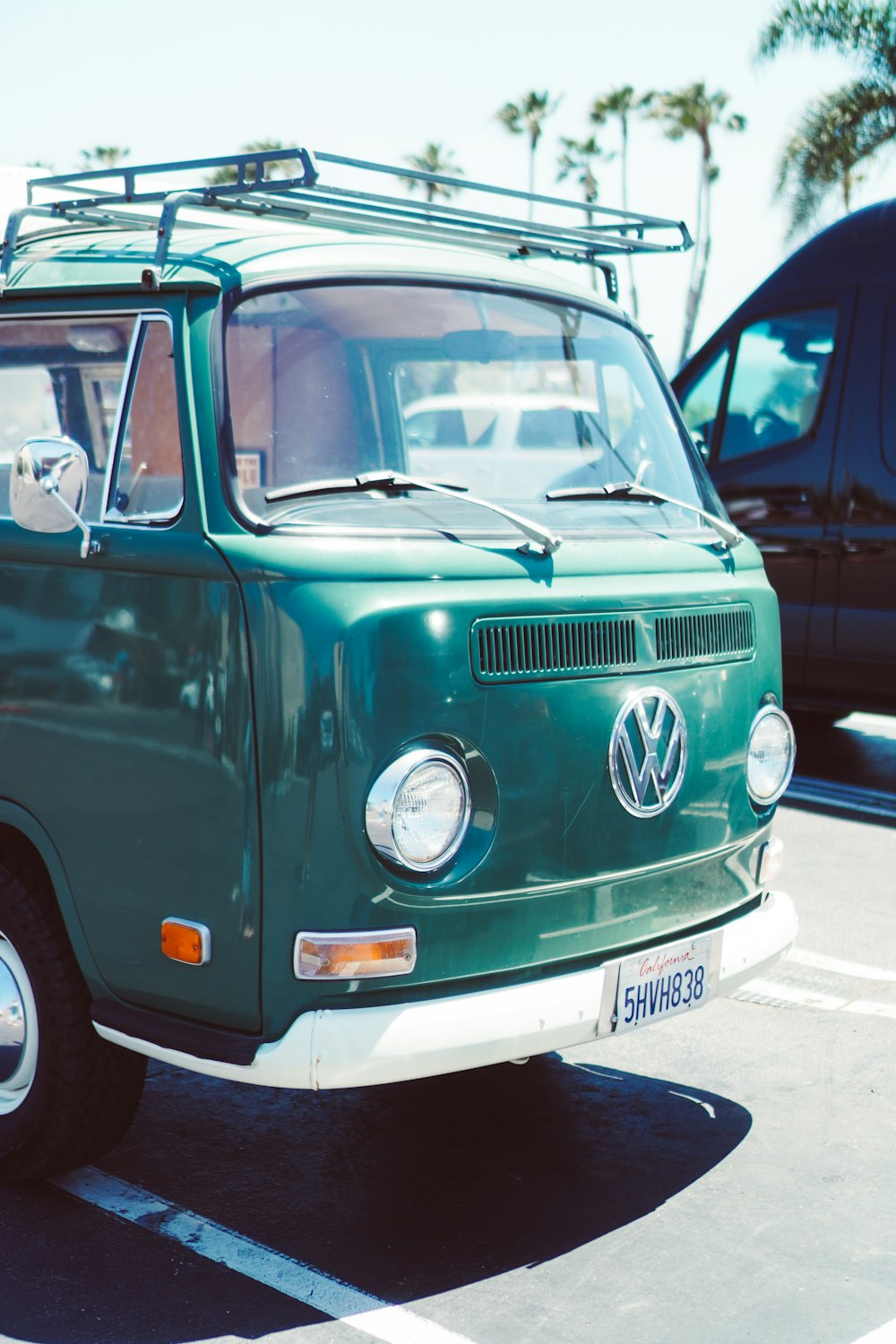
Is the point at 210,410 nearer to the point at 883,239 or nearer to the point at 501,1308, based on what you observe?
the point at 501,1308

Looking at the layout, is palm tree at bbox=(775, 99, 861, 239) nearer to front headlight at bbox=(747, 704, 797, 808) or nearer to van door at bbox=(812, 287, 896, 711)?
van door at bbox=(812, 287, 896, 711)

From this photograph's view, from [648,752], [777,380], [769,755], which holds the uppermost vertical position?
[777,380]

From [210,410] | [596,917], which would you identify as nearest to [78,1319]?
[596,917]

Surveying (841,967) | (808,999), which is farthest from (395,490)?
(841,967)

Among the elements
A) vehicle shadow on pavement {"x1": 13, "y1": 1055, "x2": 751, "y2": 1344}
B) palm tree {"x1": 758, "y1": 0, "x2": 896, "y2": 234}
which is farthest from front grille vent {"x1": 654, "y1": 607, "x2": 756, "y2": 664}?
palm tree {"x1": 758, "y1": 0, "x2": 896, "y2": 234}

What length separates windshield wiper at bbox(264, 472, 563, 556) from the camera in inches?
146

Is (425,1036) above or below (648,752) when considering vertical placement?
below

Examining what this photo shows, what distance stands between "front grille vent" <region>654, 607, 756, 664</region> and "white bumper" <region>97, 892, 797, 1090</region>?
78cm

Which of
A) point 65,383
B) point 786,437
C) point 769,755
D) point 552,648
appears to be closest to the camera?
point 552,648

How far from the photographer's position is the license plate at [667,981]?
147 inches

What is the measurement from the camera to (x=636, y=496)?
441cm

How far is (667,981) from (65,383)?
7.06ft

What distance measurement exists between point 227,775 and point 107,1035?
0.73m

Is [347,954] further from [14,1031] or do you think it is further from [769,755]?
[769,755]
